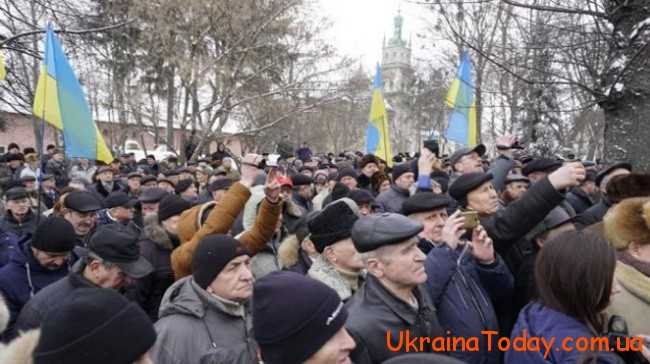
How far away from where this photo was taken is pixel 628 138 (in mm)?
6164

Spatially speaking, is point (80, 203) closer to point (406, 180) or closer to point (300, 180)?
point (300, 180)

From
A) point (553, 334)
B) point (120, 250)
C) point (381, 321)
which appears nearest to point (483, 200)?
point (381, 321)

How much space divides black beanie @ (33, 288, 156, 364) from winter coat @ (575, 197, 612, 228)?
3.61m

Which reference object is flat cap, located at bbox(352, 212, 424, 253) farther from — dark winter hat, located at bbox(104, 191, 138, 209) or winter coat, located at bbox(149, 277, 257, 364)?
dark winter hat, located at bbox(104, 191, 138, 209)

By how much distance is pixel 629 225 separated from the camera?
2.73m

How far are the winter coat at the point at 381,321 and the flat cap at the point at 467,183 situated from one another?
1.23 m

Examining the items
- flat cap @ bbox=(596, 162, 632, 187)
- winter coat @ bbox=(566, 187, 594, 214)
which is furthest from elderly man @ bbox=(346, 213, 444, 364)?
winter coat @ bbox=(566, 187, 594, 214)

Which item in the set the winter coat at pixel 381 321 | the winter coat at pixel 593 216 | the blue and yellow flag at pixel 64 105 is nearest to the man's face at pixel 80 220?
the blue and yellow flag at pixel 64 105

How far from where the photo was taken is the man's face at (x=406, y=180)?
6.46m

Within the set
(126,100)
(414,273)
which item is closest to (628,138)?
(414,273)

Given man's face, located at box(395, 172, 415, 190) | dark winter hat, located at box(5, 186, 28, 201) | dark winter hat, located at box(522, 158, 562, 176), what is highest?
dark winter hat, located at box(522, 158, 562, 176)

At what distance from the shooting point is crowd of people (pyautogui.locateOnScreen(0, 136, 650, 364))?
181cm

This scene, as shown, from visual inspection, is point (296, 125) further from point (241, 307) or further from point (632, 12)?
point (241, 307)

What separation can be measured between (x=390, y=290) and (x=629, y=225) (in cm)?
130
